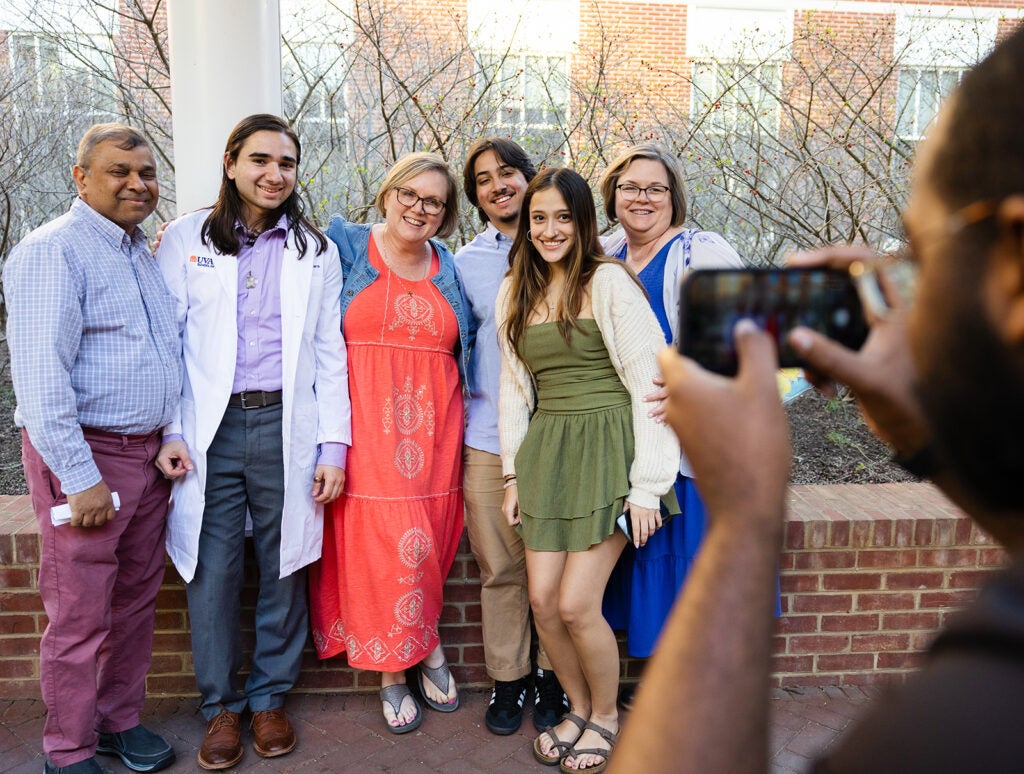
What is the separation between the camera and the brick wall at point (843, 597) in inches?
144

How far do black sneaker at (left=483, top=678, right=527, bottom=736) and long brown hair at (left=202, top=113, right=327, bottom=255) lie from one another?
189cm

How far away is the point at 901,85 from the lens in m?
7.12

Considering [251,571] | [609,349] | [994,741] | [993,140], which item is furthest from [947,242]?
[251,571]

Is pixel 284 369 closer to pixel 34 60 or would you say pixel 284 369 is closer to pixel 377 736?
pixel 377 736

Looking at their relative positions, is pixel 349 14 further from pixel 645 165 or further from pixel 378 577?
pixel 378 577

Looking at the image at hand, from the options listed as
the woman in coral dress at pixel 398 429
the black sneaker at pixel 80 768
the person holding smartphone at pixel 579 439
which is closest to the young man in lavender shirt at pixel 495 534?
the woman in coral dress at pixel 398 429

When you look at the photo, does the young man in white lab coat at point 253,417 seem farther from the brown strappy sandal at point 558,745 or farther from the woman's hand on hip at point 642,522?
the woman's hand on hip at point 642,522

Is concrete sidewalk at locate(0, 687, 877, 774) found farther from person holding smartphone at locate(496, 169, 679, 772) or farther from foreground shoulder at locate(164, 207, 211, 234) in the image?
foreground shoulder at locate(164, 207, 211, 234)

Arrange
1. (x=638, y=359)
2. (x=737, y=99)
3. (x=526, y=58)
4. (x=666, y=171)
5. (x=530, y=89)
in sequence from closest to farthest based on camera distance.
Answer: (x=638, y=359) → (x=666, y=171) → (x=737, y=99) → (x=526, y=58) → (x=530, y=89)

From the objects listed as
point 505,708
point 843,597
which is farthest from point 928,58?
point 505,708

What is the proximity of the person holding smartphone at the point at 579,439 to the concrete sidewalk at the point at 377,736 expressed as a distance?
29cm

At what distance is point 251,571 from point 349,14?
4.16m

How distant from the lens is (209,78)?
380 cm

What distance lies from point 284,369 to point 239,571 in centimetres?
79
